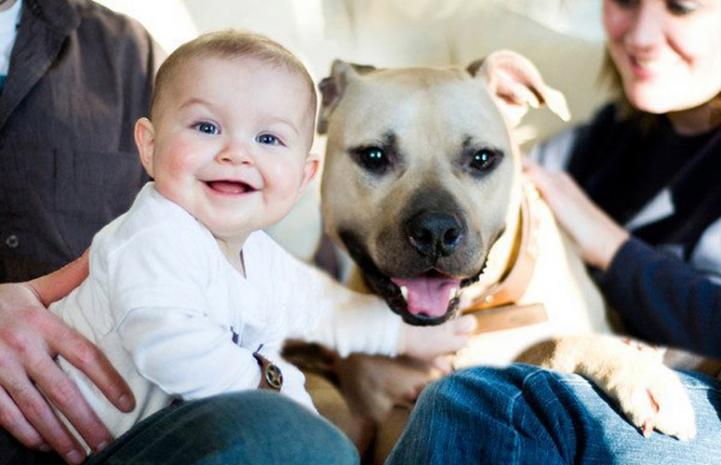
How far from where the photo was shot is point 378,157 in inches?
42.3

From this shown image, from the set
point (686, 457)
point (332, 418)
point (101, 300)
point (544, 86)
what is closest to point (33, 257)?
point (101, 300)

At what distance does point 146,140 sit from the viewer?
0.88 meters

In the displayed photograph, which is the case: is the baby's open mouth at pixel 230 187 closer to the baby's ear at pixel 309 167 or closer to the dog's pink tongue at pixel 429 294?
the baby's ear at pixel 309 167

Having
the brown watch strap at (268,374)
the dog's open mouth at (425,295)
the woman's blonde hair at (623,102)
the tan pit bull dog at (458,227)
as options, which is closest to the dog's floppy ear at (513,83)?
the tan pit bull dog at (458,227)

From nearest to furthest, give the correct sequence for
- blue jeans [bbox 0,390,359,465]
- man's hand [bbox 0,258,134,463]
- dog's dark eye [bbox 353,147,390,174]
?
blue jeans [bbox 0,390,359,465]
man's hand [bbox 0,258,134,463]
dog's dark eye [bbox 353,147,390,174]

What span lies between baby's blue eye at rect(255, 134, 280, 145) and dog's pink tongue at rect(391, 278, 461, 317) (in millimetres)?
258

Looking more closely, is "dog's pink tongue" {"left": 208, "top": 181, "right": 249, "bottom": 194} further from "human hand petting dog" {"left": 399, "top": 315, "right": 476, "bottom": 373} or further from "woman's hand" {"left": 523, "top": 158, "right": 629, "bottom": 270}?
Result: "woman's hand" {"left": 523, "top": 158, "right": 629, "bottom": 270}

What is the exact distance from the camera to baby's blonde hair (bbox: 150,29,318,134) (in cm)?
84

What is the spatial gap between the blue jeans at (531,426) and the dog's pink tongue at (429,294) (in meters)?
0.08

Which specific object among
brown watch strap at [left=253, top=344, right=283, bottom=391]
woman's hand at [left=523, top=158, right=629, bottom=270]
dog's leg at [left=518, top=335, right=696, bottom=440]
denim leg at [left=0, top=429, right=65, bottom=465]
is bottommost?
denim leg at [left=0, top=429, right=65, bottom=465]

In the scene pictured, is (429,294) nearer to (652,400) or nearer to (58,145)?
(652,400)

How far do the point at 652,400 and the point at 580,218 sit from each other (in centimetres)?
31

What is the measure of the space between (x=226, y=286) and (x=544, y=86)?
492 millimetres

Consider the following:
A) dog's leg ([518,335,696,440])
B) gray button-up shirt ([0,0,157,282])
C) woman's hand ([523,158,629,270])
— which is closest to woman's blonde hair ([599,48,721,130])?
woman's hand ([523,158,629,270])
